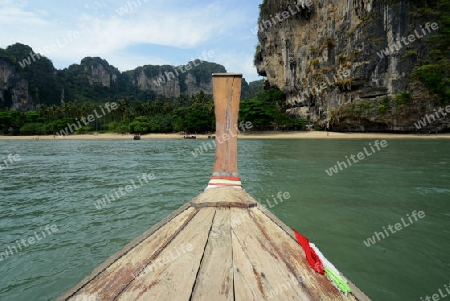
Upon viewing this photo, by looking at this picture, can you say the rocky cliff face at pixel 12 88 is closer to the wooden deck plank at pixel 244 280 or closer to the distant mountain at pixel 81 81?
the distant mountain at pixel 81 81

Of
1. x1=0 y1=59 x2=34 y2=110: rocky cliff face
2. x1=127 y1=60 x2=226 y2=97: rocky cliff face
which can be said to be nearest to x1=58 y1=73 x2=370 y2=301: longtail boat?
x1=0 y1=59 x2=34 y2=110: rocky cliff face

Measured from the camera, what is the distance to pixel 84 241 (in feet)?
14.0

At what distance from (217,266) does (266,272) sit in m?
0.32

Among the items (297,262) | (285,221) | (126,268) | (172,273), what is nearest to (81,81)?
(285,221)

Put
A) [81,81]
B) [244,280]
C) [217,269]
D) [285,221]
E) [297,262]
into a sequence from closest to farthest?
[244,280] < [217,269] < [297,262] < [285,221] < [81,81]

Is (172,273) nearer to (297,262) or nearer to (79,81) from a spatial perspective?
(297,262)

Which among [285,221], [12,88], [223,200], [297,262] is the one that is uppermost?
[12,88]

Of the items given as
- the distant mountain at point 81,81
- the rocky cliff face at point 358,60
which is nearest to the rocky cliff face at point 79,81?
the distant mountain at point 81,81

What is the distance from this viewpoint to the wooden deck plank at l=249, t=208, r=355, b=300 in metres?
1.43

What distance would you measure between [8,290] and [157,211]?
296 cm

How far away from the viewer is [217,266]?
5.40 ft

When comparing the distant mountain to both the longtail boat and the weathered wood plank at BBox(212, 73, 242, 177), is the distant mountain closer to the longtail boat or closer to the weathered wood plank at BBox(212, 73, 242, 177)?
the weathered wood plank at BBox(212, 73, 242, 177)

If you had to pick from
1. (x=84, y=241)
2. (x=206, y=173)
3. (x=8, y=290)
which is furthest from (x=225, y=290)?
(x=206, y=173)

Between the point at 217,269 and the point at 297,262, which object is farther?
the point at 297,262
